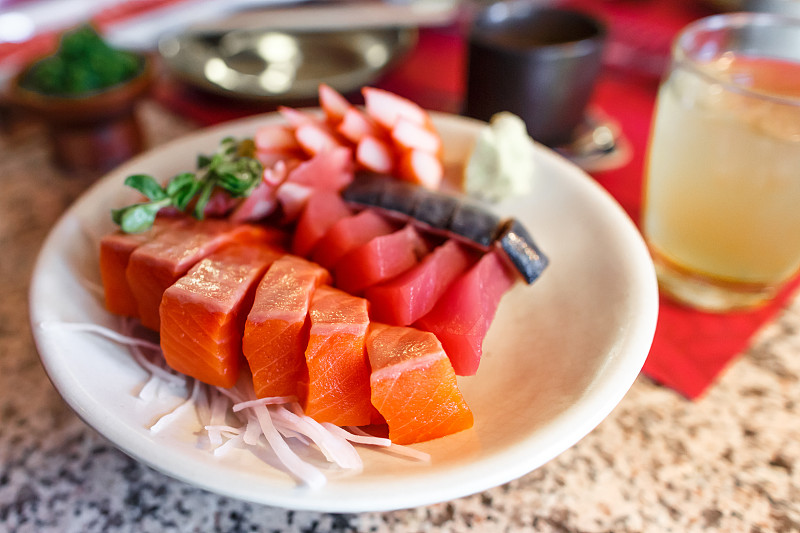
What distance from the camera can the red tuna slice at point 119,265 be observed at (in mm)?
1042

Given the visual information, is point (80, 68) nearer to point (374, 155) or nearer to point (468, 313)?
point (374, 155)

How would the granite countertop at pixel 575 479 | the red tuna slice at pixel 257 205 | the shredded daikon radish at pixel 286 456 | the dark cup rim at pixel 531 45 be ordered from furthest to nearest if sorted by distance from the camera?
the dark cup rim at pixel 531 45 → the red tuna slice at pixel 257 205 → the granite countertop at pixel 575 479 → the shredded daikon radish at pixel 286 456

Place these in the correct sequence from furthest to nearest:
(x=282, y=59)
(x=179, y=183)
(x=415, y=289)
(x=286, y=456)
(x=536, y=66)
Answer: (x=282, y=59), (x=536, y=66), (x=179, y=183), (x=415, y=289), (x=286, y=456)

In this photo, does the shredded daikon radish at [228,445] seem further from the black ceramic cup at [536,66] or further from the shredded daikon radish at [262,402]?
the black ceramic cup at [536,66]

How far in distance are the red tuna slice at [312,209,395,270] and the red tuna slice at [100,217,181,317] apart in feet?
0.99

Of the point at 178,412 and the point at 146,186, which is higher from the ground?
the point at 146,186

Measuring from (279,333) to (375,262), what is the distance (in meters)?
0.25

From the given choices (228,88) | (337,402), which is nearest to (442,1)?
(228,88)

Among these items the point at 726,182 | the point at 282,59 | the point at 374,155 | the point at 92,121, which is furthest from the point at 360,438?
the point at 282,59

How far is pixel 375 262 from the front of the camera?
1075 mm

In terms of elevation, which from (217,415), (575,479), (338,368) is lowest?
(575,479)

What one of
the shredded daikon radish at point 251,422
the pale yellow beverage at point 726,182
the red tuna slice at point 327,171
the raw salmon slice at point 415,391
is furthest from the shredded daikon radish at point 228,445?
the pale yellow beverage at point 726,182

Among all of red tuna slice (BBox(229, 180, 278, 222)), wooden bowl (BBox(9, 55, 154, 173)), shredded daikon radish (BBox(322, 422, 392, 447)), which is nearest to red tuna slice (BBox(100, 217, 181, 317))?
red tuna slice (BBox(229, 180, 278, 222))

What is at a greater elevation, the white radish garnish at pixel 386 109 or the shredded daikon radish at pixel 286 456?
the white radish garnish at pixel 386 109
